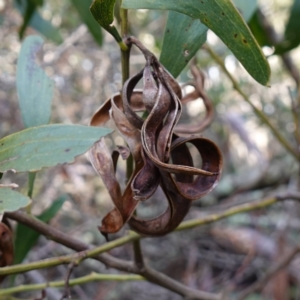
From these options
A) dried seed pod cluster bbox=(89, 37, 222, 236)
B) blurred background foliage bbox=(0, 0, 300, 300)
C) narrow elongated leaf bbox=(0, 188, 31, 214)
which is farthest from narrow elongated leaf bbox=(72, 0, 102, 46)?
blurred background foliage bbox=(0, 0, 300, 300)

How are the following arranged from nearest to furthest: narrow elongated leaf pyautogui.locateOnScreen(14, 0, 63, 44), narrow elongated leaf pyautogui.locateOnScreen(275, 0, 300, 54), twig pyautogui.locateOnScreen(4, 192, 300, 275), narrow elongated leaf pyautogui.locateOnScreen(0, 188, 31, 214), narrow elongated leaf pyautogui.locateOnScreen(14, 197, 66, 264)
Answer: narrow elongated leaf pyautogui.locateOnScreen(0, 188, 31, 214) < twig pyautogui.locateOnScreen(4, 192, 300, 275) < narrow elongated leaf pyautogui.locateOnScreen(14, 197, 66, 264) < narrow elongated leaf pyautogui.locateOnScreen(275, 0, 300, 54) < narrow elongated leaf pyautogui.locateOnScreen(14, 0, 63, 44)

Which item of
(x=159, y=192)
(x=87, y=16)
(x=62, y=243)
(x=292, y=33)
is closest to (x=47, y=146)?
(x=62, y=243)

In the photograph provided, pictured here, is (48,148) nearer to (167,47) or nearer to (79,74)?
(167,47)

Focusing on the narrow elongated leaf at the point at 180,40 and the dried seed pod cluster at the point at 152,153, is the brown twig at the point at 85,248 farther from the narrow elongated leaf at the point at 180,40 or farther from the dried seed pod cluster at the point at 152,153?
the narrow elongated leaf at the point at 180,40

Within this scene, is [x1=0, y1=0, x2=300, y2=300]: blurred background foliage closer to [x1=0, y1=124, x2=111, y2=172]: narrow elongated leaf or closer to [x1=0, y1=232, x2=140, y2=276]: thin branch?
[x1=0, y1=232, x2=140, y2=276]: thin branch

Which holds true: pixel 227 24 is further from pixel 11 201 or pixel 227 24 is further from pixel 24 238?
pixel 24 238

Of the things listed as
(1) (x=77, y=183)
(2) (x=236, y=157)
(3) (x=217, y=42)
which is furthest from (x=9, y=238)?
(2) (x=236, y=157)
